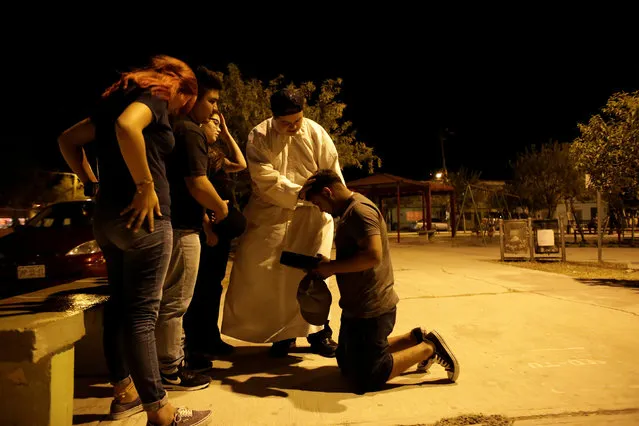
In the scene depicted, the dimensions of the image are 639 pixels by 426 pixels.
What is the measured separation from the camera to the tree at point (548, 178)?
96.7ft

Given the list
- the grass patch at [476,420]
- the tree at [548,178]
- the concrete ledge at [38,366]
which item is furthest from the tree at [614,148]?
the tree at [548,178]

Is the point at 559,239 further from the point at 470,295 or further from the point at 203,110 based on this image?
the point at 203,110

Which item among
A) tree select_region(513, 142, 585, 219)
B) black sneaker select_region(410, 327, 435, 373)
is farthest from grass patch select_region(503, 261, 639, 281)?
tree select_region(513, 142, 585, 219)

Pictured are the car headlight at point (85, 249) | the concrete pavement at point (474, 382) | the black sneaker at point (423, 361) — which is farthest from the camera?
the car headlight at point (85, 249)

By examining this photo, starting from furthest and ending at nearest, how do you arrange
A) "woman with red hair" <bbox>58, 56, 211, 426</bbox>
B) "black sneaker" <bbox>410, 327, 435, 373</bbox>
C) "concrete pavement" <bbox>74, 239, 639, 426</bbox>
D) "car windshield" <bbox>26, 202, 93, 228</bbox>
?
1. "car windshield" <bbox>26, 202, 93, 228</bbox>
2. "black sneaker" <bbox>410, 327, 435, 373</bbox>
3. "concrete pavement" <bbox>74, 239, 639, 426</bbox>
4. "woman with red hair" <bbox>58, 56, 211, 426</bbox>

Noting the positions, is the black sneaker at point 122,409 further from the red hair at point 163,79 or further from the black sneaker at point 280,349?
the red hair at point 163,79

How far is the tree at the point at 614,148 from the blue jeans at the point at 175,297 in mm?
7999

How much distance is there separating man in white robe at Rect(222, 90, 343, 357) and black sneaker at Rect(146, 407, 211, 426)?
1019 millimetres

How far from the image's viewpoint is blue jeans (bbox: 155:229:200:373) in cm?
262

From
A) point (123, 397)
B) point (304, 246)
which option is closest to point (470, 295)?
point (304, 246)

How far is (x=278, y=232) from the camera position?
11.5 feet

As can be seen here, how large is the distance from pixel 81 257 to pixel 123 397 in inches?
139

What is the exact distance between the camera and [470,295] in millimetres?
6055

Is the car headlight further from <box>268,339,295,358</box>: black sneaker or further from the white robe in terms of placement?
<box>268,339,295,358</box>: black sneaker
